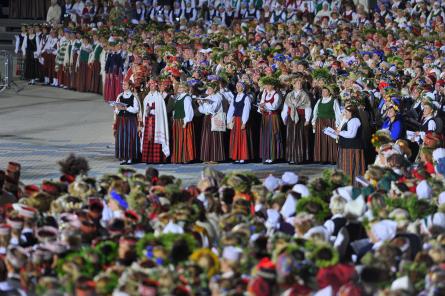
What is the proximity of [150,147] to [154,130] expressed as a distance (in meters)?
0.29

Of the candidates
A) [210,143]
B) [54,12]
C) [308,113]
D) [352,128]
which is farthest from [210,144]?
[54,12]

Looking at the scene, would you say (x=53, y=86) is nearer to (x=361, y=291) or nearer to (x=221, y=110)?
(x=221, y=110)

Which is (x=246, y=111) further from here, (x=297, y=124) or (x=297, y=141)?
(x=297, y=141)

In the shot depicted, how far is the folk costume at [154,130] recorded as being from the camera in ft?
56.4

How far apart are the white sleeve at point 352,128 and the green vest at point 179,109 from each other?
313 centimetres

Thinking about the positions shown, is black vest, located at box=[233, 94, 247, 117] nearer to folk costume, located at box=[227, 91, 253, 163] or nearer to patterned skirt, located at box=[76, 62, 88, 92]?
folk costume, located at box=[227, 91, 253, 163]

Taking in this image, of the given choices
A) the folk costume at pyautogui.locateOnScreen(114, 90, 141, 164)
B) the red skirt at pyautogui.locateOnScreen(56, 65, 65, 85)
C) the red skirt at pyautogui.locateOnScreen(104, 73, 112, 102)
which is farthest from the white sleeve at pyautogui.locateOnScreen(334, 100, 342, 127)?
the red skirt at pyautogui.locateOnScreen(56, 65, 65, 85)

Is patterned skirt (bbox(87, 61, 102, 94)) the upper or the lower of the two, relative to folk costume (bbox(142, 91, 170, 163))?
upper

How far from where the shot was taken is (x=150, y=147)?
57.4 feet

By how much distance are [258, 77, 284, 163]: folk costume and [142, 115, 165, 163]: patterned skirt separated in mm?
1630

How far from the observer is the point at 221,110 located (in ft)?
57.7

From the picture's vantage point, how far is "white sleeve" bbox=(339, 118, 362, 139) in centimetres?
1516

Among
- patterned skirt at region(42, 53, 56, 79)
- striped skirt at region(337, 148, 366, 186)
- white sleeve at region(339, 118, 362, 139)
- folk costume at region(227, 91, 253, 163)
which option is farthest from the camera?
patterned skirt at region(42, 53, 56, 79)

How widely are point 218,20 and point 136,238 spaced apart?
22.3m
